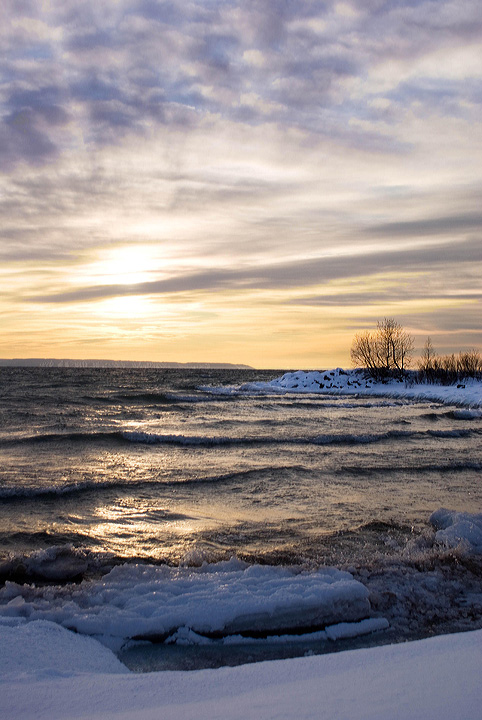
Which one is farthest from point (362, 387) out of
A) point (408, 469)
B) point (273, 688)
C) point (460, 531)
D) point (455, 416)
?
point (273, 688)

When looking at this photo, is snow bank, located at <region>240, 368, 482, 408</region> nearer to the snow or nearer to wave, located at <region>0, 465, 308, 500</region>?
wave, located at <region>0, 465, 308, 500</region>

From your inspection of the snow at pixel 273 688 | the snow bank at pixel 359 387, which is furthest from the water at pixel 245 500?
the snow bank at pixel 359 387

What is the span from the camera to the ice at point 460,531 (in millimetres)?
6242

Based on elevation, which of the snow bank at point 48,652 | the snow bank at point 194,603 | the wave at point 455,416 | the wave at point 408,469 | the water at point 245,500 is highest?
the snow bank at point 48,652

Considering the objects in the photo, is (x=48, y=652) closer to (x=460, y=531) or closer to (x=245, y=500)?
Answer: (x=460, y=531)

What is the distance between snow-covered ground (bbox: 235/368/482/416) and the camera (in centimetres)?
3575

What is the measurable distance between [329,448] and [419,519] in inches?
274

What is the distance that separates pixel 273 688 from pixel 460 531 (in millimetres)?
4696

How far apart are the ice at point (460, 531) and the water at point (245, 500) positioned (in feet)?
0.67

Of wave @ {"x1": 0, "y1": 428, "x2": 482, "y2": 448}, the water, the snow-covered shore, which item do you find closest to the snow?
the snow-covered shore

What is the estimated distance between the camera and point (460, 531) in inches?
255

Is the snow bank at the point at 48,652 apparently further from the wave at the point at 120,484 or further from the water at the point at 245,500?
the wave at the point at 120,484

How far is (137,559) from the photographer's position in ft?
19.6

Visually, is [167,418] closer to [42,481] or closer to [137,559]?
[42,481]
